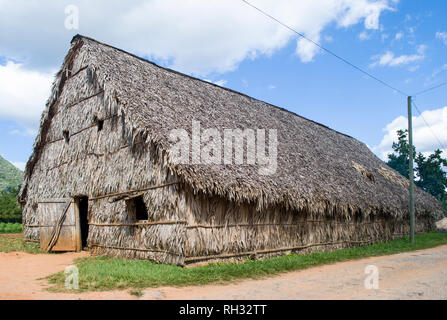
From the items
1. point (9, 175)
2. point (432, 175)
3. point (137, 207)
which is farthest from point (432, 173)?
point (9, 175)

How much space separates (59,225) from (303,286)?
28.4ft

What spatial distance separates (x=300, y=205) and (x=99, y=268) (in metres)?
5.83

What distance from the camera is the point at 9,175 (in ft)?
160

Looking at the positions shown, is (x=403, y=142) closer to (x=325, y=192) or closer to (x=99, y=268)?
(x=325, y=192)

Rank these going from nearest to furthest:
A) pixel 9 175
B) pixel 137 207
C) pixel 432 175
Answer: pixel 137 207, pixel 432 175, pixel 9 175

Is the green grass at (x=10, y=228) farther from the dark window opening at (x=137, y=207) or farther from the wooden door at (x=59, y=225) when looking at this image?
the dark window opening at (x=137, y=207)

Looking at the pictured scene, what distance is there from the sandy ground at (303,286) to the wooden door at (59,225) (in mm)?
2594

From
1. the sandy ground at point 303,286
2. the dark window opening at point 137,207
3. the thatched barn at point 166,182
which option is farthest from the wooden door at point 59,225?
the sandy ground at point 303,286

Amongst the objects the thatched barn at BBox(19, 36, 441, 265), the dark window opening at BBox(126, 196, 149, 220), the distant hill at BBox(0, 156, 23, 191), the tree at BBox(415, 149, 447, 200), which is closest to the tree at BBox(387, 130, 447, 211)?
the tree at BBox(415, 149, 447, 200)

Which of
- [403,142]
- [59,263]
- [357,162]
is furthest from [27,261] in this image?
[403,142]

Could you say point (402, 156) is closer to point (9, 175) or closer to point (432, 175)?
point (432, 175)

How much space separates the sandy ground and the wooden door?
2.59 m

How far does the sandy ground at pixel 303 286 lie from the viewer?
5477mm

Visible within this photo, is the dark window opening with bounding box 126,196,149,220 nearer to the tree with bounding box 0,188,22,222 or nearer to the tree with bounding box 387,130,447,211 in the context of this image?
the tree with bounding box 0,188,22,222
